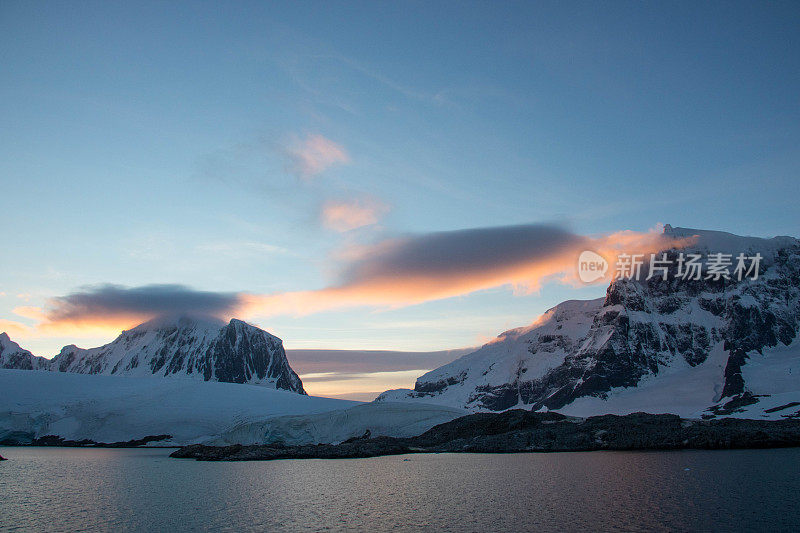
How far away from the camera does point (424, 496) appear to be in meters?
40.2

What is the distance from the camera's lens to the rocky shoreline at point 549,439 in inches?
3157

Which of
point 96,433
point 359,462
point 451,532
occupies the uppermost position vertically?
point 451,532

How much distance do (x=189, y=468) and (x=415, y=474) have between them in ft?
89.8

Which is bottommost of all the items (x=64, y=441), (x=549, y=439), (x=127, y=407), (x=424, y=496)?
(x=64, y=441)

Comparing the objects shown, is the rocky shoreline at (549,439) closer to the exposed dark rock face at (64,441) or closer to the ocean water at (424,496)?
the ocean water at (424,496)

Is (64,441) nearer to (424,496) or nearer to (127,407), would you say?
(127,407)

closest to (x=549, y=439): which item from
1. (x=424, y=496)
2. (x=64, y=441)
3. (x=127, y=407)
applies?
(x=424, y=496)

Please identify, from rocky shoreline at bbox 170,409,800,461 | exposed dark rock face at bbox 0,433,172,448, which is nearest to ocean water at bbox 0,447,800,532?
rocky shoreline at bbox 170,409,800,461

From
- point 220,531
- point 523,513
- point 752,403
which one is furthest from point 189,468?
point 752,403

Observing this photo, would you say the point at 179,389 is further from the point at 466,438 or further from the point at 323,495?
the point at 323,495

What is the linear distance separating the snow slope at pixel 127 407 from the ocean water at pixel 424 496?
162 ft

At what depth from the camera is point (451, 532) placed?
91.6ft

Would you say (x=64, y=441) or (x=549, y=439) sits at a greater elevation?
(x=549, y=439)

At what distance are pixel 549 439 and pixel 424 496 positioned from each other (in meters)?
50.9
